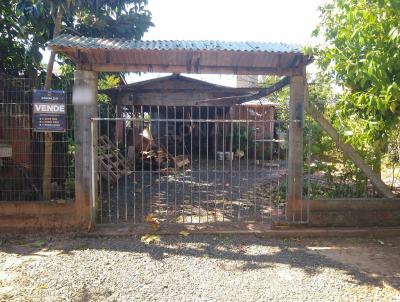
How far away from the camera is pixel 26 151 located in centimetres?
636

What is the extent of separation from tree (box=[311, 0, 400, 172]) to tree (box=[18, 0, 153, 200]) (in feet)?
14.6

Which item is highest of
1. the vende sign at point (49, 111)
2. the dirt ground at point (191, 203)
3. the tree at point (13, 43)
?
the tree at point (13, 43)

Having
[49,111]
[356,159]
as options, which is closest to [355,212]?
[356,159]

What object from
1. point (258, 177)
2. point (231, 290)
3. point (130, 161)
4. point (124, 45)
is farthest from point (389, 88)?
point (130, 161)

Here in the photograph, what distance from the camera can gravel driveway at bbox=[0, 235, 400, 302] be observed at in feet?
12.8

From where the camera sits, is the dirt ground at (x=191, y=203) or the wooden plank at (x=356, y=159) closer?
the wooden plank at (x=356, y=159)

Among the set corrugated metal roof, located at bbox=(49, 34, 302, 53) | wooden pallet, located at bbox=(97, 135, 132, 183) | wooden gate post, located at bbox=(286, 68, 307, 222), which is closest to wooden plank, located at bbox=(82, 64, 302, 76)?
wooden gate post, located at bbox=(286, 68, 307, 222)

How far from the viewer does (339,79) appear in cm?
539

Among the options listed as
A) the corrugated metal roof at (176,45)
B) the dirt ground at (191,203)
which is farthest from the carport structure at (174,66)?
the dirt ground at (191,203)

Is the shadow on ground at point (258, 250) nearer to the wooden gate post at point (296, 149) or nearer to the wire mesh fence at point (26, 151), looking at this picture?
the wooden gate post at point (296, 149)

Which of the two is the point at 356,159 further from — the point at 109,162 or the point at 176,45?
the point at 109,162

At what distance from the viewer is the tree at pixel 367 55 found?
3.63 metres

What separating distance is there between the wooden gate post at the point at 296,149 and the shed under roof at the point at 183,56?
292mm

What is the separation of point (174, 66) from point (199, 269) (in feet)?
11.3
